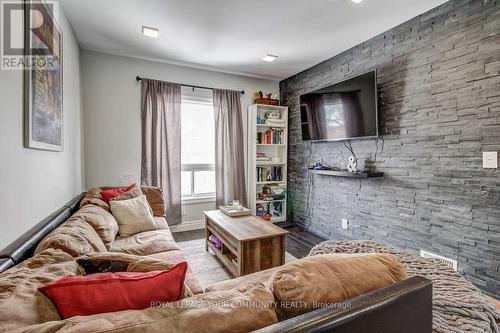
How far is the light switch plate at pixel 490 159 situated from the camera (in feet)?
5.96

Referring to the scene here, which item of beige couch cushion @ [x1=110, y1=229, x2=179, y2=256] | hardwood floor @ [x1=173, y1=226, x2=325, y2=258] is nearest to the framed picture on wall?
beige couch cushion @ [x1=110, y1=229, x2=179, y2=256]

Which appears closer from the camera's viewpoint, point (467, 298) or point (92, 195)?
point (467, 298)

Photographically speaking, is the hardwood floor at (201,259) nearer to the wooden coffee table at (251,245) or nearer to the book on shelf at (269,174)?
the wooden coffee table at (251,245)

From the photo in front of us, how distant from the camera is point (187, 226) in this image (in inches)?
148

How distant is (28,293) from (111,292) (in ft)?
0.90

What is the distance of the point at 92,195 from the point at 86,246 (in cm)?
127

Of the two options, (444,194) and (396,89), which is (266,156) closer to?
(396,89)

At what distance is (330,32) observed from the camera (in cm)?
266

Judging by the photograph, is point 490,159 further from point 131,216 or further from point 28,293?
point 131,216

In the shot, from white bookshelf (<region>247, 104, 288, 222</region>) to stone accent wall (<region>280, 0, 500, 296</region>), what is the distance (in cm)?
124

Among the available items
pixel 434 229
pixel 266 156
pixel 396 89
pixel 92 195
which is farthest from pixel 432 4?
pixel 92 195

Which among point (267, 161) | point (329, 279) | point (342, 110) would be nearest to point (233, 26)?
point (342, 110)

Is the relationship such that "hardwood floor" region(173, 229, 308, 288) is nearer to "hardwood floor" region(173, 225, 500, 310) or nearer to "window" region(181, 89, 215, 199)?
"hardwood floor" region(173, 225, 500, 310)

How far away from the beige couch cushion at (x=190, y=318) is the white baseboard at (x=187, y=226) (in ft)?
10.2
